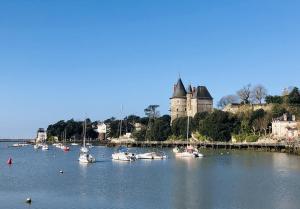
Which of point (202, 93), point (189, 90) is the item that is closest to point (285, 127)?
point (202, 93)

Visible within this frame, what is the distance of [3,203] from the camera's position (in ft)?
103

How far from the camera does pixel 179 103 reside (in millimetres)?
126375

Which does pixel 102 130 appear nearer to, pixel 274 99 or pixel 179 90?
pixel 179 90

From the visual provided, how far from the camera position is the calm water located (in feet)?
102

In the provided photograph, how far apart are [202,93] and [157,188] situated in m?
85.7

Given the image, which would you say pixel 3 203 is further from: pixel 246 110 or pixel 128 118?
pixel 128 118

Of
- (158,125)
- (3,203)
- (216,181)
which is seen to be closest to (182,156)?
(216,181)

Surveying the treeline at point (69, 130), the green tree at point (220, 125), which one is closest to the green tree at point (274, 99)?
the green tree at point (220, 125)

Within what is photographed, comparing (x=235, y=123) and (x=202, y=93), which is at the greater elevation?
(x=202, y=93)

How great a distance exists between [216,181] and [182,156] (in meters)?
31.4

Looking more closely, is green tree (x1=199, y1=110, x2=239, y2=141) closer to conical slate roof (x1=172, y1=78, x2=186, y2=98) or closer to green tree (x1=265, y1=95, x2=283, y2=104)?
green tree (x1=265, y1=95, x2=283, y2=104)

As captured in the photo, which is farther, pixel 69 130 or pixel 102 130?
pixel 102 130

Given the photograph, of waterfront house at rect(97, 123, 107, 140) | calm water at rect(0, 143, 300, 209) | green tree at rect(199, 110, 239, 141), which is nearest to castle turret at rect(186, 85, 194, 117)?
green tree at rect(199, 110, 239, 141)

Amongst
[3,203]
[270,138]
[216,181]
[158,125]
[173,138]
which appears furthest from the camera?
[158,125]
